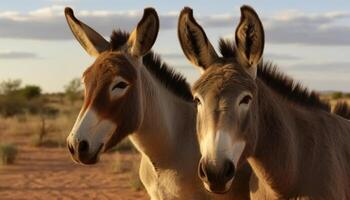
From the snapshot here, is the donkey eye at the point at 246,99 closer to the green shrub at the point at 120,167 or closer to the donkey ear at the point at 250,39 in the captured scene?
the donkey ear at the point at 250,39

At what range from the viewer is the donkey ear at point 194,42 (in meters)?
4.29

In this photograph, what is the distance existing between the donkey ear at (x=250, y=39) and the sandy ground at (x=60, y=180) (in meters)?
8.68

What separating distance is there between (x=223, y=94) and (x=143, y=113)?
1.76 metres

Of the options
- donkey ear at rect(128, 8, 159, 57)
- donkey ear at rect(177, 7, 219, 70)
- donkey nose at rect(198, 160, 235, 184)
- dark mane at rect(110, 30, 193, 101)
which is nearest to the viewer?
donkey nose at rect(198, 160, 235, 184)

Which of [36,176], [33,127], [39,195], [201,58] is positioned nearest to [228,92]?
[201,58]

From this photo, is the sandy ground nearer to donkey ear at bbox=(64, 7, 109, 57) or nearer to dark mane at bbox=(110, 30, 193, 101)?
dark mane at bbox=(110, 30, 193, 101)

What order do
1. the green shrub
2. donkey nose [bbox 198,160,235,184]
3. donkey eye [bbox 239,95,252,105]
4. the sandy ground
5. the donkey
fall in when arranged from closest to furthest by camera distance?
donkey nose [bbox 198,160,235,184] < donkey eye [bbox 239,95,252,105] < the donkey < the sandy ground < the green shrub

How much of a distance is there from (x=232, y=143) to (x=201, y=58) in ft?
2.88

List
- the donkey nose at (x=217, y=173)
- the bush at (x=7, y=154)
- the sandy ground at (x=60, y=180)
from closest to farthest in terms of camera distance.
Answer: the donkey nose at (x=217, y=173) < the sandy ground at (x=60, y=180) < the bush at (x=7, y=154)

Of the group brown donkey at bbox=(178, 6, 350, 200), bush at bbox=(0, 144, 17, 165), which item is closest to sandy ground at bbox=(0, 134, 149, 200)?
bush at bbox=(0, 144, 17, 165)

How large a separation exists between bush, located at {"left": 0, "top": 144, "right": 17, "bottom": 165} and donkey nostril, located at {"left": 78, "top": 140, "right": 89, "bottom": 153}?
12722 millimetres

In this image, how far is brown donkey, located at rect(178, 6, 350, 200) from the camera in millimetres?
3715

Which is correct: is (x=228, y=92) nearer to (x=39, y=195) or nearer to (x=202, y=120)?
(x=202, y=120)

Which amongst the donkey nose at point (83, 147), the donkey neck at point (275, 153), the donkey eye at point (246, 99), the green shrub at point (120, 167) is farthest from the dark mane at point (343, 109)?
the green shrub at point (120, 167)
